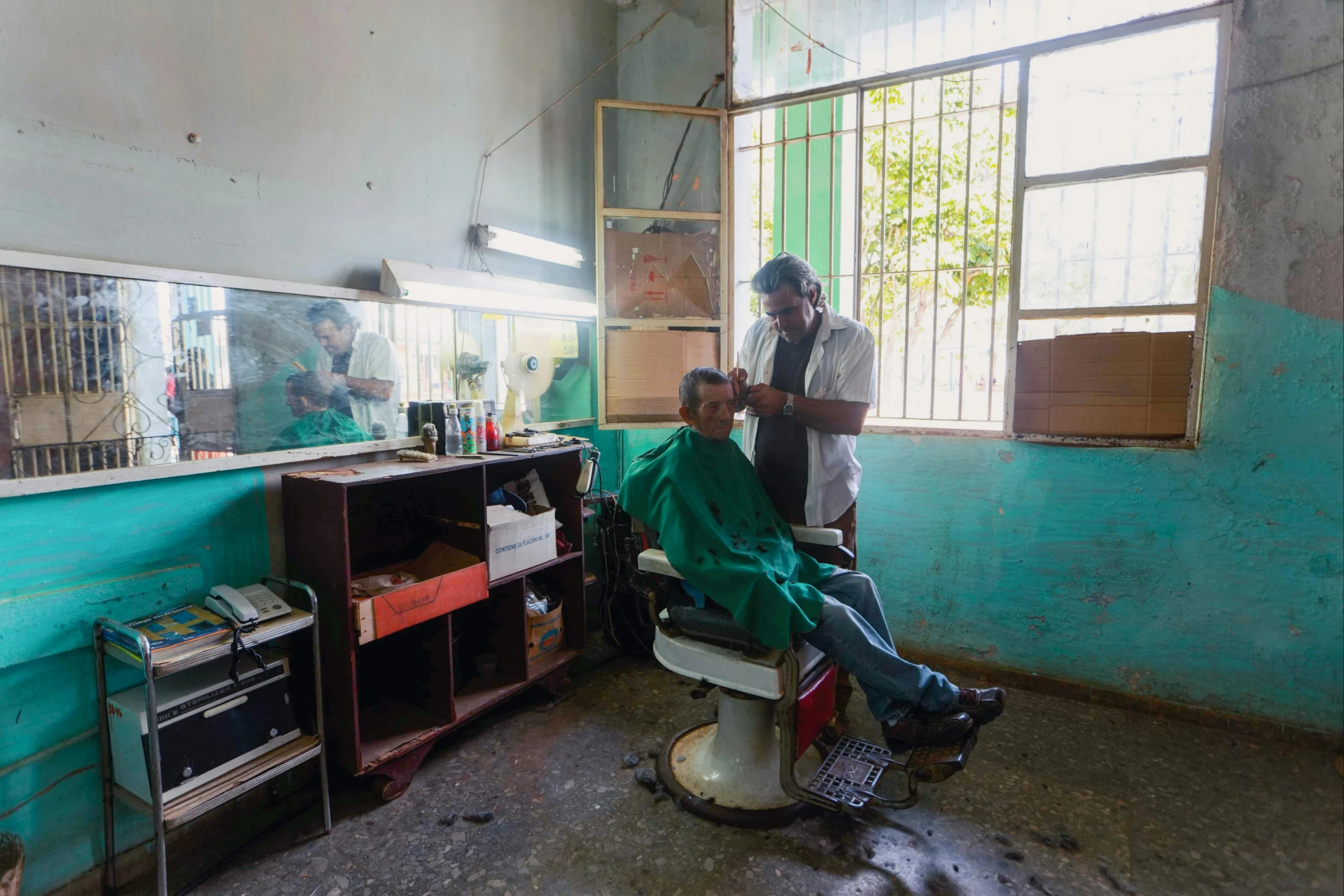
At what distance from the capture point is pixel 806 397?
7.25 feet

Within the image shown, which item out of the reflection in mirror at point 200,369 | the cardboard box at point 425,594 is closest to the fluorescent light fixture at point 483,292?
the reflection in mirror at point 200,369

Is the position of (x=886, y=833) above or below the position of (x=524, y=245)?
below

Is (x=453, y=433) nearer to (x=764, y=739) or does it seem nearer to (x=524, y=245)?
(x=524, y=245)

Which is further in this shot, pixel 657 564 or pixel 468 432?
pixel 468 432

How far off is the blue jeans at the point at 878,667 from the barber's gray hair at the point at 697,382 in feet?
2.27

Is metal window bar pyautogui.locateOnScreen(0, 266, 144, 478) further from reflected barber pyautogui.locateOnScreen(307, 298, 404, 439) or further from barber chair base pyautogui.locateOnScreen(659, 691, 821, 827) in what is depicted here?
barber chair base pyautogui.locateOnScreen(659, 691, 821, 827)

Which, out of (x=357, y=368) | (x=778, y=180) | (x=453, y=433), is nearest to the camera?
(x=357, y=368)

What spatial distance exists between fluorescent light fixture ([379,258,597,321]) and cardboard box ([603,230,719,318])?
0.65ft

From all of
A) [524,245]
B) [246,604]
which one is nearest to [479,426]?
[524,245]

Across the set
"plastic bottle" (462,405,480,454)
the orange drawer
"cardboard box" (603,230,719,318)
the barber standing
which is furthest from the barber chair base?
"cardboard box" (603,230,719,318)

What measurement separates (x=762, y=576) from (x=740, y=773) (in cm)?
71

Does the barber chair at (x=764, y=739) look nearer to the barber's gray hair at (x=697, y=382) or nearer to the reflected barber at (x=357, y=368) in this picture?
the barber's gray hair at (x=697, y=382)

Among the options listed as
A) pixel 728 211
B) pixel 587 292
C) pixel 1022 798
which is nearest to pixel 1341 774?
pixel 1022 798

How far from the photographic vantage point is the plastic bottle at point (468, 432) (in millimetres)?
2379
